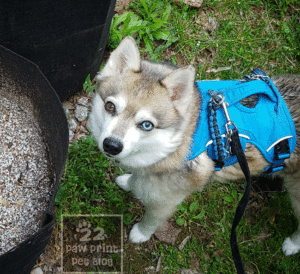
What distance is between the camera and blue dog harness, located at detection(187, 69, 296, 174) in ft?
5.38

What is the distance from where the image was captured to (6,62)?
6.40 feet

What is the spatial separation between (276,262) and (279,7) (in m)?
2.75

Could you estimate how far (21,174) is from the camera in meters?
2.12

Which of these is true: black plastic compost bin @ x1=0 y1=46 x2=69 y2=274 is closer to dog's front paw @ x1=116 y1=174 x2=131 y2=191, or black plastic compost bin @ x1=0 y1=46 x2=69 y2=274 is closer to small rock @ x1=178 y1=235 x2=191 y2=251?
dog's front paw @ x1=116 y1=174 x2=131 y2=191

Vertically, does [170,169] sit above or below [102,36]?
below

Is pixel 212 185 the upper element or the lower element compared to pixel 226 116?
lower

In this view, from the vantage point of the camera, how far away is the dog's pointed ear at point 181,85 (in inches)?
57.1

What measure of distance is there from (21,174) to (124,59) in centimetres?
117

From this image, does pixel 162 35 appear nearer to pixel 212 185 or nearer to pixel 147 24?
pixel 147 24

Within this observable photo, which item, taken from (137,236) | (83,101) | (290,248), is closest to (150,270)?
(137,236)

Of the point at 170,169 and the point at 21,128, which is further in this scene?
the point at 21,128

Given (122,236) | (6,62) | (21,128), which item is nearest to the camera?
(6,62)

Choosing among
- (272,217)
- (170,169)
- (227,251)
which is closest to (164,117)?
(170,169)

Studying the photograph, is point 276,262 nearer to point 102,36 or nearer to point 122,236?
point 122,236
